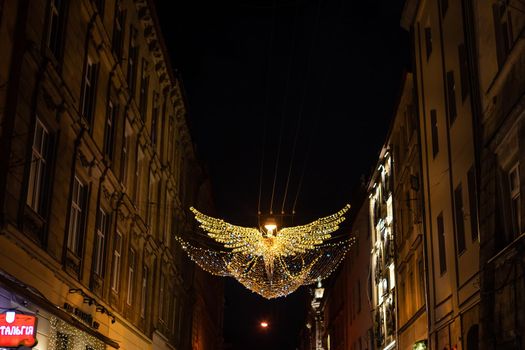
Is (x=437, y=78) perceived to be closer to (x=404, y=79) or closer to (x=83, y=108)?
(x=404, y=79)

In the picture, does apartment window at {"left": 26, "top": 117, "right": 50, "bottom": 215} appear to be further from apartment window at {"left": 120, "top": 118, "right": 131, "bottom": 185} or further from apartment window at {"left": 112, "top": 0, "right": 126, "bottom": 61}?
apartment window at {"left": 120, "top": 118, "right": 131, "bottom": 185}

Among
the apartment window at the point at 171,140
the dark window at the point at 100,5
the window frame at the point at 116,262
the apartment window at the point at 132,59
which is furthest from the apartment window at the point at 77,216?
the apartment window at the point at 171,140

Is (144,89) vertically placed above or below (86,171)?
above

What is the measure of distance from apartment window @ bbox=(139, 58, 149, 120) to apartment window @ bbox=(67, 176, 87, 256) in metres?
9.13

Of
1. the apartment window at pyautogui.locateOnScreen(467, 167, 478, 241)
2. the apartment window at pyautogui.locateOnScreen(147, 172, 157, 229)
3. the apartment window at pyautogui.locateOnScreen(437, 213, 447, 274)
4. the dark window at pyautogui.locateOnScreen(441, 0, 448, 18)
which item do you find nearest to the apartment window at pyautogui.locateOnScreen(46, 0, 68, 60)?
the apartment window at pyautogui.locateOnScreen(467, 167, 478, 241)

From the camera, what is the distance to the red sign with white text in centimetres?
1322

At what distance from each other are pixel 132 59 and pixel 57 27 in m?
9.94

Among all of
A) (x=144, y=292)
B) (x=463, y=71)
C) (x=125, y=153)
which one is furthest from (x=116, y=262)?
(x=463, y=71)

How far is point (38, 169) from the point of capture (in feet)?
55.1

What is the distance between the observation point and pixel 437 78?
24.0 meters

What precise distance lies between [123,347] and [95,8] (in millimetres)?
11516

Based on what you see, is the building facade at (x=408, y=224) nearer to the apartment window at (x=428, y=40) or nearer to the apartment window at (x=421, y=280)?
the apartment window at (x=421, y=280)

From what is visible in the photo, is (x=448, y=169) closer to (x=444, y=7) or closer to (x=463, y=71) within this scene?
(x=463, y=71)

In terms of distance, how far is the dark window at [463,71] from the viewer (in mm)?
20250
